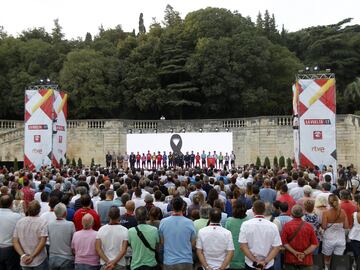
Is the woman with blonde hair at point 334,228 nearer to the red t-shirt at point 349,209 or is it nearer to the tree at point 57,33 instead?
the red t-shirt at point 349,209

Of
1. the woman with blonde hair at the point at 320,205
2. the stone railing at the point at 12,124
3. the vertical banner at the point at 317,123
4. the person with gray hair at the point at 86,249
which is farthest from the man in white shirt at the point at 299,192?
the stone railing at the point at 12,124

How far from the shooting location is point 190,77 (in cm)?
4300

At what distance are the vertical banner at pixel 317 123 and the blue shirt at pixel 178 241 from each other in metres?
17.3

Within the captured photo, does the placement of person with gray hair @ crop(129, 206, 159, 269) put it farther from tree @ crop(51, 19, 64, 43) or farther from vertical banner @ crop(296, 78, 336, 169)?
tree @ crop(51, 19, 64, 43)

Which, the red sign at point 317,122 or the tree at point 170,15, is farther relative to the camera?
the tree at point 170,15

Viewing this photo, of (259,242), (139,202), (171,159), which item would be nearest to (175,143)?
(171,159)

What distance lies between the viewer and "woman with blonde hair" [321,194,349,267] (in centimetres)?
783

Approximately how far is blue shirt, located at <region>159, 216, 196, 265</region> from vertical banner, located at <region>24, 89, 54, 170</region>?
2132 centimetres

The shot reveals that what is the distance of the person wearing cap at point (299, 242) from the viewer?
6.60 m

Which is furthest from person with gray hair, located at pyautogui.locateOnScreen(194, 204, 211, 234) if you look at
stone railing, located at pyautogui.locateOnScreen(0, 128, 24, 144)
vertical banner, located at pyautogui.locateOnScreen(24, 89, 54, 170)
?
stone railing, located at pyautogui.locateOnScreen(0, 128, 24, 144)

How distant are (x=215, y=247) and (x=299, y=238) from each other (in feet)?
4.09

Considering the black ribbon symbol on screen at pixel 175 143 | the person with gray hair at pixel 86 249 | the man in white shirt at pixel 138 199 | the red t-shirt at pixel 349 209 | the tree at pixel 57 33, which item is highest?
the tree at pixel 57 33

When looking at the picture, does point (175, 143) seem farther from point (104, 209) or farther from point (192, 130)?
point (104, 209)

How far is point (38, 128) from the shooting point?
2731cm
